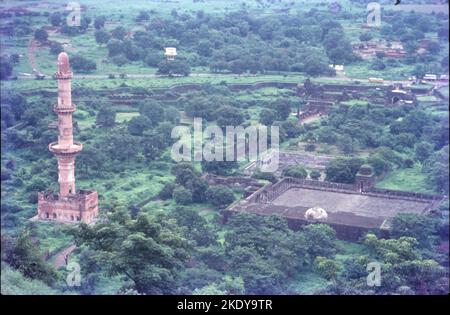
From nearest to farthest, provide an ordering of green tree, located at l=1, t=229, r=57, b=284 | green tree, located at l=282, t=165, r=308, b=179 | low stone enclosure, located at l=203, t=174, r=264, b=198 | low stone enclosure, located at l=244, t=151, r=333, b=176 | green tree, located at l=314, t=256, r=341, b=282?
1. green tree, located at l=1, t=229, r=57, b=284
2. green tree, located at l=314, t=256, r=341, b=282
3. low stone enclosure, located at l=203, t=174, r=264, b=198
4. green tree, located at l=282, t=165, r=308, b=179
5. low stone enclosure, located at l=244, t=151, r=333, b=176

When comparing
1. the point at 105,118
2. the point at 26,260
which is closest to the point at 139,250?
the point at 26,260

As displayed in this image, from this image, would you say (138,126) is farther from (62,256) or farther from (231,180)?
(62,256)

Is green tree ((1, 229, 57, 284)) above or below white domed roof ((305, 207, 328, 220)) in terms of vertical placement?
above

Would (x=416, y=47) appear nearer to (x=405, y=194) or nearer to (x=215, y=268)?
(x=405, y=194)

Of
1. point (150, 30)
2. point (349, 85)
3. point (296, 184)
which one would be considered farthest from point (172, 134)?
point (150, 30)

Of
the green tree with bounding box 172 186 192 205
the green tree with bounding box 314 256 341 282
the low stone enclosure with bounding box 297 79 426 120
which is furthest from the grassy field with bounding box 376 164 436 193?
the low stone enclosure with bounding box 297 79 426 120

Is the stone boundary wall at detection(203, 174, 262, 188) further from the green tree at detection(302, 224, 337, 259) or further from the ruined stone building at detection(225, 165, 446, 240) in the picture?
the green tree at detection(302, 224, 337, 259)

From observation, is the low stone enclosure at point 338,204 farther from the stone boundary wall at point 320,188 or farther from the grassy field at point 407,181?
the grassy field at point 407,181
